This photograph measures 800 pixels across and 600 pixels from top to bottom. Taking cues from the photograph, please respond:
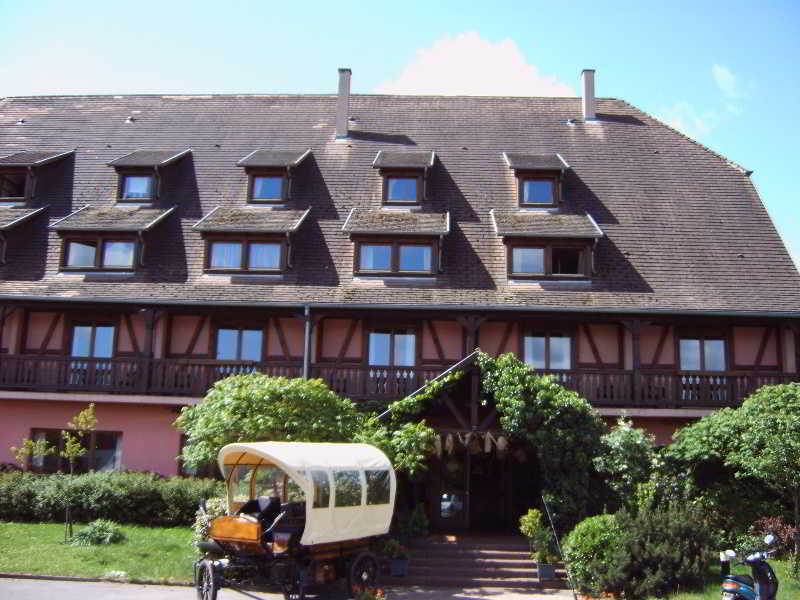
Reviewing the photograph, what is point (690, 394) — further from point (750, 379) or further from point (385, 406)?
point (385, 406)

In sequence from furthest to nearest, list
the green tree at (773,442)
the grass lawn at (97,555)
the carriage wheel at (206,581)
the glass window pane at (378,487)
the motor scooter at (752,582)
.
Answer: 1. the green tree at (773,442)
2. the grass lawn at (97,555)
3. the glass window pane at (378,487)
4. the carriage wheel at (206,581)
5. the motor scooter at (752,582)

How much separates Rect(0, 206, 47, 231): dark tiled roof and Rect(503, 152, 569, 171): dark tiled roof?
15.0 metres

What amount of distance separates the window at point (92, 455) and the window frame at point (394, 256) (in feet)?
27.5

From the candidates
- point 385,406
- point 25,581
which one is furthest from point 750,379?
point 25,581

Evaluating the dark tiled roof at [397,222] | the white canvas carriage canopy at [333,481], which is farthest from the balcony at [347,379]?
the white canvas carriage canopy at [333,481]

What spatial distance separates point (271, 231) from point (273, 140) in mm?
5868

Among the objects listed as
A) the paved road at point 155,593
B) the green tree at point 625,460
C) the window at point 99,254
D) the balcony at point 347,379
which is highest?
the window at point 99,254

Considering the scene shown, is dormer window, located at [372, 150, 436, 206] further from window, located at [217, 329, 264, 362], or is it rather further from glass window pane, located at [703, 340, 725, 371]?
glass window pane, located at [703, 340, 725, 371]

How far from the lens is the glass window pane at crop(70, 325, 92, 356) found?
23922 millimetres

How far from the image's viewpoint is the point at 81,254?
24609 millimetres

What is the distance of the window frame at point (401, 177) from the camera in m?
25.4

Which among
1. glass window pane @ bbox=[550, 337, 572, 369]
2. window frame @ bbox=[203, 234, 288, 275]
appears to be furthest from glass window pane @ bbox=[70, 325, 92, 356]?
glass window pane @ bbox=[550, 337, 572, 369]

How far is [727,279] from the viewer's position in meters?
23.5

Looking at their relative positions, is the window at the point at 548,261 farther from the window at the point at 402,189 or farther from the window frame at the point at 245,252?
the window frame at the point at 245,252
